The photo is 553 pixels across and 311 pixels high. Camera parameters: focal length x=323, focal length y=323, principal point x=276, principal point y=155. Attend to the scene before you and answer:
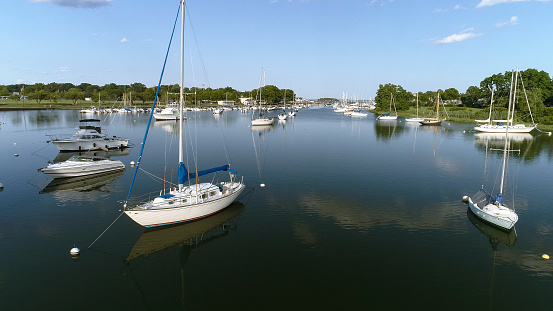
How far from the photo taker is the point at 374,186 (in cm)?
3881

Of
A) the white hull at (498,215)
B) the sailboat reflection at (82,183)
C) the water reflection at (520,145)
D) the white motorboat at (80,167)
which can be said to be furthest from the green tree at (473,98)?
the sailboat reflection at (82,183)

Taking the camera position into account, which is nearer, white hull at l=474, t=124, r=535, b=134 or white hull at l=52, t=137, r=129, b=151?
white hull at l=52, t=137, r=129, b=151

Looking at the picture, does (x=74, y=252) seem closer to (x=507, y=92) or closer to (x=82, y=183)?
(x=82, y=183)

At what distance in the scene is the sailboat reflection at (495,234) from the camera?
24.9 m

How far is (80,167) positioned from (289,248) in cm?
3124

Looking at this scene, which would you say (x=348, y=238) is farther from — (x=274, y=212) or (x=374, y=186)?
(x=374, y=186)

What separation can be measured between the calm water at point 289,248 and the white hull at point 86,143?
520 inches

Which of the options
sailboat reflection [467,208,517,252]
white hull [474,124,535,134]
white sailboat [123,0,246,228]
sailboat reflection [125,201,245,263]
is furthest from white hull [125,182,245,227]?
white hull [474,124,535,134]

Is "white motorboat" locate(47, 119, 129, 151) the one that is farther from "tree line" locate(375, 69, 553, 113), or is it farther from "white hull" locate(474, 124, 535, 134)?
"tree line" locate(375, 69, 553, 113)

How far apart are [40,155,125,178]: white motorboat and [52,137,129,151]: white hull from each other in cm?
1783

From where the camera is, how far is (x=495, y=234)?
2631cm

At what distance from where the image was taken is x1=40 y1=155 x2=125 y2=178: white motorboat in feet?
128

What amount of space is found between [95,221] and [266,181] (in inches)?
761

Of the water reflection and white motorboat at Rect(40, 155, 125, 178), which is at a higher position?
the water reflection
